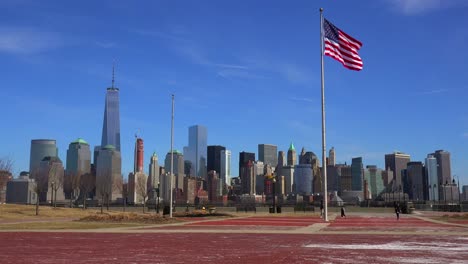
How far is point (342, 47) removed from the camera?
39000 millimetres

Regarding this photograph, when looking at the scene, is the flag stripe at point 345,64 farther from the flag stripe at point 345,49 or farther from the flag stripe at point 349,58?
the flag stripe at point 345,49

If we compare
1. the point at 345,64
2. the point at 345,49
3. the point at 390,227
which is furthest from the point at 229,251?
the point at 345,49

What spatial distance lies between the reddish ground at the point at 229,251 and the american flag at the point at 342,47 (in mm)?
19441

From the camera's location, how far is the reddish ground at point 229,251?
15.2m

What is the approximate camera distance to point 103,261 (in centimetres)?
1493

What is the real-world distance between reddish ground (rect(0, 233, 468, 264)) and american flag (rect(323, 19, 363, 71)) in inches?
765

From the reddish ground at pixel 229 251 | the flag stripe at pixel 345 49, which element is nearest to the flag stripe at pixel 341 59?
the flag stripe at pixel 345 49

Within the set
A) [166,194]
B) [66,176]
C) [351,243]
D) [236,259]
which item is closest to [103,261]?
[236,259]

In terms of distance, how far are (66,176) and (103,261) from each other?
93.1 meters

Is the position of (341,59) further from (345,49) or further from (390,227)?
(390,227)

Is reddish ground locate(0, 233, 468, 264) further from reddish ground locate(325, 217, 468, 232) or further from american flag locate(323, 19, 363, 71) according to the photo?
american flag locate(323, 19, 363, 71)

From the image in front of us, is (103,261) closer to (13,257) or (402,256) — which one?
(13,257)

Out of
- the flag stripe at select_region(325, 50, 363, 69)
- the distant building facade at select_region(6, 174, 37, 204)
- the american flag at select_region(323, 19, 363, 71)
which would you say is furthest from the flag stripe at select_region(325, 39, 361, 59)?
the distant building facade at select_region(6, 174, 37, 204)

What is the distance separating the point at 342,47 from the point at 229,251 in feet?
82.6
